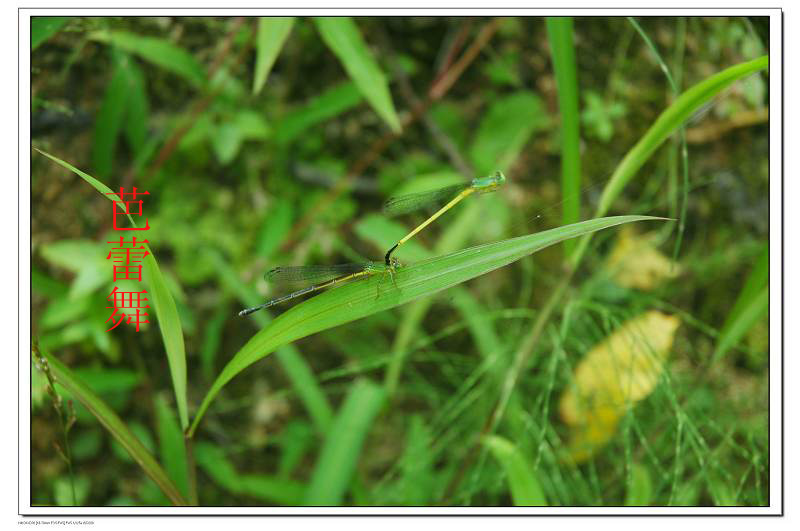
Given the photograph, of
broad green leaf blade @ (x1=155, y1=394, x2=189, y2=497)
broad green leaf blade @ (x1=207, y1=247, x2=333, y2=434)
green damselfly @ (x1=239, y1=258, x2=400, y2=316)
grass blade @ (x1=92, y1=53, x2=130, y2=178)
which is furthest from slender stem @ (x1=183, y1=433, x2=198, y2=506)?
grass blade @ (x1=92, y1=53, x2=130, y2=178)

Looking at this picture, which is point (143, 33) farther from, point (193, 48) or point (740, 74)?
point (740, 74)

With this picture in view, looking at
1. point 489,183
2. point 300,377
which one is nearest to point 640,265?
point 489,183

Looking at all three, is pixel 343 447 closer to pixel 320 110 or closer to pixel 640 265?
pixel 320 110

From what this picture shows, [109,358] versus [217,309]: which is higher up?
[217,309]

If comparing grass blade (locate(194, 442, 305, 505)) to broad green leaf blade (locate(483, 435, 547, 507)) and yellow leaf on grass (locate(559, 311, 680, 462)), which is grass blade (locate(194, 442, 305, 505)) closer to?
broad green leaf blade (locate(483, 435, 547, 507))

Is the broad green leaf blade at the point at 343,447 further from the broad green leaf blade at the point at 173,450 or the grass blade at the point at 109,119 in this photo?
the grass blade at the point at 109,119
